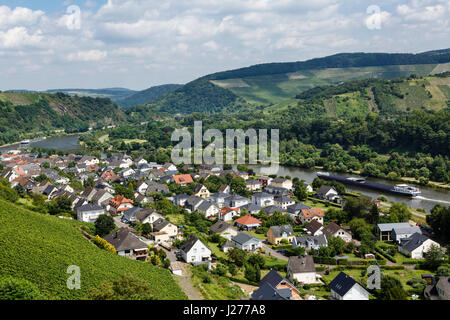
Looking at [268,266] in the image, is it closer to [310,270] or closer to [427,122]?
[310,270]

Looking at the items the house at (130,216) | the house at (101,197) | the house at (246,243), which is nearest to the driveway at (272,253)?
the house at (246,243)

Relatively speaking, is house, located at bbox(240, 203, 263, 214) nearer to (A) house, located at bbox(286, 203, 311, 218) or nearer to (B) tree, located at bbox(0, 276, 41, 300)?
(A) house, located at bbox(286, 203, 311, 218)

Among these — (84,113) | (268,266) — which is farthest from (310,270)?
(84,113)

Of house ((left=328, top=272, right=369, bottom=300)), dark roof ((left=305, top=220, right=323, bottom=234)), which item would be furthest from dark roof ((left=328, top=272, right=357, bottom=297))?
dark roof ((left=305, top=220, right=323, bottom=234))

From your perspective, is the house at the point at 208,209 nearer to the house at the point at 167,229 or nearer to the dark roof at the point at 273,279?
the house at the point at 167,229

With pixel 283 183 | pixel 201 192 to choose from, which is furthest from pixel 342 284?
pixel 283 183
